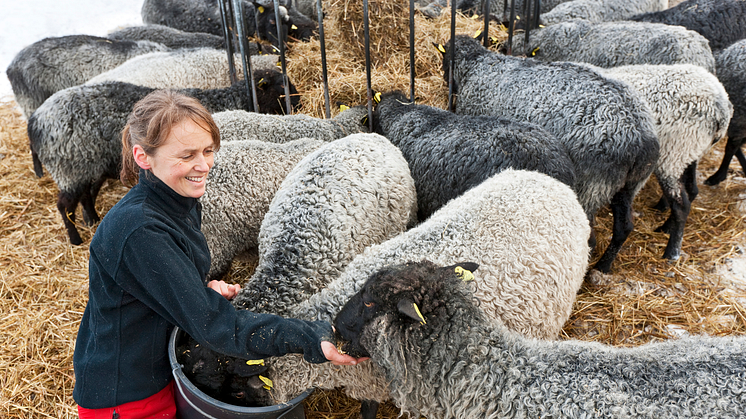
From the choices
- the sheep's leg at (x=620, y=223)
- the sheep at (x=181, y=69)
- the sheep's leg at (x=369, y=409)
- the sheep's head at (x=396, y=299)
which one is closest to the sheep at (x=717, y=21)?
the sheep's leg at (x=620, y=223)

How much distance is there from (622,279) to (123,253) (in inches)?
155

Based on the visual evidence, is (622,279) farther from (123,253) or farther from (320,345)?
(123,253)

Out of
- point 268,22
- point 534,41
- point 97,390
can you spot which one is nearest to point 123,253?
point 97,390

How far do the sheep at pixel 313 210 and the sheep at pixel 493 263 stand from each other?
207 millimetres

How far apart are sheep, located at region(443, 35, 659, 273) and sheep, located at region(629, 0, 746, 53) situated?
3.14 m

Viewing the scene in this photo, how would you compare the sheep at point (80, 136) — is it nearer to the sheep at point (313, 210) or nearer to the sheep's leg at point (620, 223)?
the sheep at point (313, 210)

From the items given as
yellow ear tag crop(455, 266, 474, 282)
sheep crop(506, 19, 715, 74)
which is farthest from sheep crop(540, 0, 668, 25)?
yellow ear tag crop(455, 266, 474, 282)

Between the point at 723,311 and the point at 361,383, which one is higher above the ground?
the point at 361,383

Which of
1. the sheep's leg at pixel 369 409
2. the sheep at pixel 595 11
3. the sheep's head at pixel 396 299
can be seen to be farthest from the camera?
the sheep at pixel 595 11

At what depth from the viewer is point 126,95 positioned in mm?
4684

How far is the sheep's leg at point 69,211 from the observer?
15.4 ft

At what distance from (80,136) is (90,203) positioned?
2.68ft

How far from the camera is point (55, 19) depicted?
10.7 meters

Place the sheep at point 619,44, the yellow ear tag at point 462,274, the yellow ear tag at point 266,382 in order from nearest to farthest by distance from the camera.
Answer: the yellow ear tag at point 462,274 < the yellow ear tag at point 266,382 < the sheep at point 619,44
